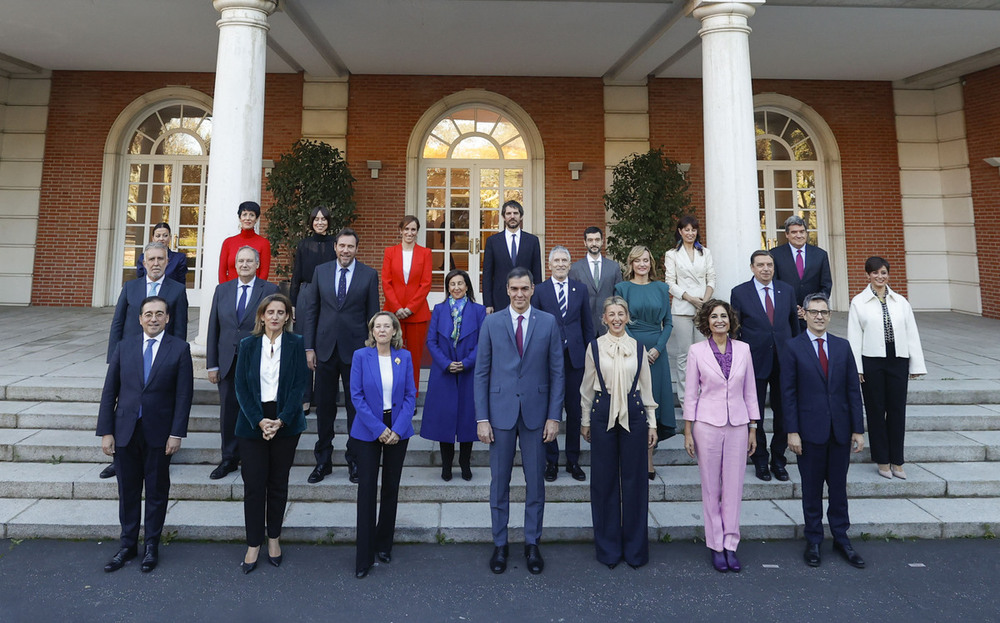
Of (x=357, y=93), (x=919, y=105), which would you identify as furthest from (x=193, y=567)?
(x=919, y=105)

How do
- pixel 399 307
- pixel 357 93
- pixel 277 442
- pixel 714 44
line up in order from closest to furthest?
A: pixel 277 442
pixel 399 307
pixel 714 44
pixel 357 93

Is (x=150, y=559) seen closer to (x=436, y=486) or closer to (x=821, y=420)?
(x=436, y=486)

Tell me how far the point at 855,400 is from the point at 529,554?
215 cm

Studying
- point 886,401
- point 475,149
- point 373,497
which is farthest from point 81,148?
point 886,401

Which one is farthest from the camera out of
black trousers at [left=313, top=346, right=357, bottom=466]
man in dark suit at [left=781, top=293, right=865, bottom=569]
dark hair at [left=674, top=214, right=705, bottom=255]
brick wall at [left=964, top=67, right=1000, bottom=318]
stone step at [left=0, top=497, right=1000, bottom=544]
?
brick wall at [left=964, top=67, right=1000, bottom=318]

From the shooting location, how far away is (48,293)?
10195 millimetres

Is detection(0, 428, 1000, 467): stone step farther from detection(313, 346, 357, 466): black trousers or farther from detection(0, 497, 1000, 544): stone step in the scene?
detection(0, 497, 1000, 544): stone step

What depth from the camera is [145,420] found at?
308 cm

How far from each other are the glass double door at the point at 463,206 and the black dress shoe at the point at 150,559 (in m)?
7.55

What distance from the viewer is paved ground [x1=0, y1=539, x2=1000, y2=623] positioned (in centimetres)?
267

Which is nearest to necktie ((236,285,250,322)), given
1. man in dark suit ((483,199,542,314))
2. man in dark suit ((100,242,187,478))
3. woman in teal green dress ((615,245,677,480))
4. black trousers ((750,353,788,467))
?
man in dark suit ((100,242,187,478))

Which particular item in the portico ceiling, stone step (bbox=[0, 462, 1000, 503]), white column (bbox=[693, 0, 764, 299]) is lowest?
stone step (bbox=[0, 462, 1000, 503])

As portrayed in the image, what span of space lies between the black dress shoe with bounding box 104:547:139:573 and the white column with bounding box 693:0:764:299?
532cm

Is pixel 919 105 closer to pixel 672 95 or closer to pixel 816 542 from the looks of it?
pixel 672 95
